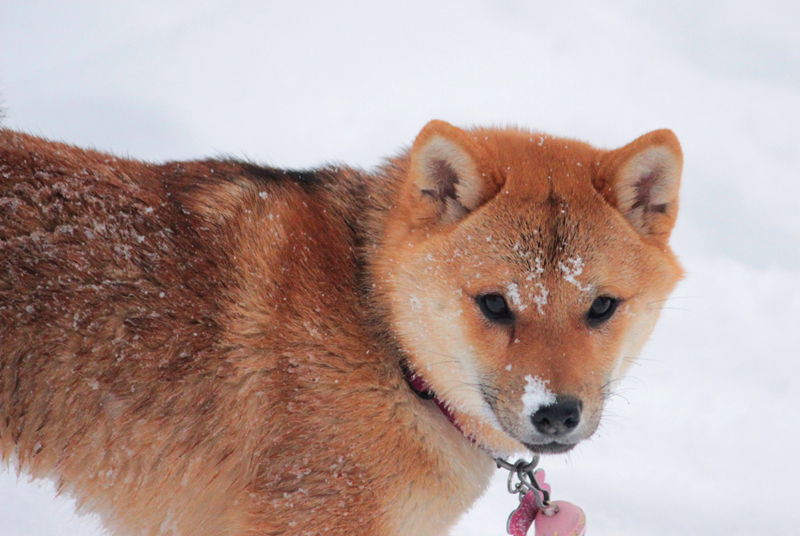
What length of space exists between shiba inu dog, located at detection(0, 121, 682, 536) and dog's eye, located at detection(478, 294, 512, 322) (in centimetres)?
1

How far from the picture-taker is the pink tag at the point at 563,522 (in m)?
3.12

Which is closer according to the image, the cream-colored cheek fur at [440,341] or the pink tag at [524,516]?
the cream-colored cheek fur at [440,341]

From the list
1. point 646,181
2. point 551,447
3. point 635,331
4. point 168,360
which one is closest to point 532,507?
point 551,447

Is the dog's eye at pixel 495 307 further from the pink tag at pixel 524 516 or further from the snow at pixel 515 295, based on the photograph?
the pink tag at pixel 524 516

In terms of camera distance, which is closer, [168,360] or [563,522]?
[168,360]

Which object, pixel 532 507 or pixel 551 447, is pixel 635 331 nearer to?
pixel 551 447

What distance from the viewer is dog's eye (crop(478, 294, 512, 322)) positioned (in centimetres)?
284

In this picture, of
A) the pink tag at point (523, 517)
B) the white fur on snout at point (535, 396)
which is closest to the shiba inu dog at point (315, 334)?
the white fur on snout at point (535, 396)

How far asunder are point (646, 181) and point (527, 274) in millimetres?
866

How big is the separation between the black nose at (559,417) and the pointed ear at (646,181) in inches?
41.7

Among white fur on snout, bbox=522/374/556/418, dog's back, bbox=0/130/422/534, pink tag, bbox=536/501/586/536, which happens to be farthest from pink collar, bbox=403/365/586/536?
white fur on snout, bbox=522/374/556/418

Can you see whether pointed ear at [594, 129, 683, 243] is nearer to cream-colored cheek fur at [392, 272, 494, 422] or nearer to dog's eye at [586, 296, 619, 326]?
dog's eye at [586, 296, 619, 326]

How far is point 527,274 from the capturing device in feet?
9.21

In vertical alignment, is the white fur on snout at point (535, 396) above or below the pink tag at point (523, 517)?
above
